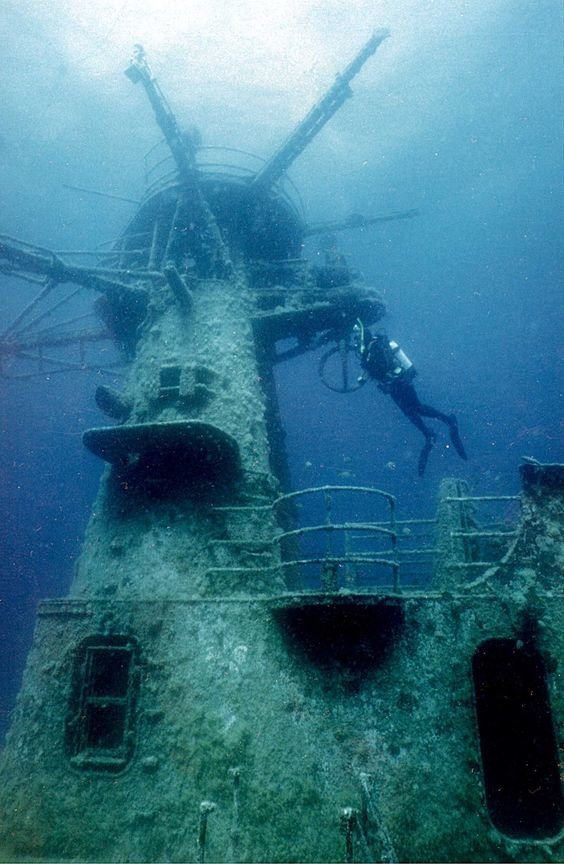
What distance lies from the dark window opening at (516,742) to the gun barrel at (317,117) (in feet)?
40.5

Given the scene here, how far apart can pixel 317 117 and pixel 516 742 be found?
14.0 m

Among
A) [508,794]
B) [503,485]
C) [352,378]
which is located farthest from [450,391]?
[508,794]

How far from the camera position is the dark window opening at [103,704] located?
6.73 m

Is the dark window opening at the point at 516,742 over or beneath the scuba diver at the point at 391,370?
beneath

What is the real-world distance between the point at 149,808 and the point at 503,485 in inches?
2432

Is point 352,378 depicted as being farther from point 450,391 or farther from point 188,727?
point 188,727

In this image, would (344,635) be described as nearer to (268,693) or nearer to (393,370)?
(268,693)

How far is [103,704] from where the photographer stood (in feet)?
23.2

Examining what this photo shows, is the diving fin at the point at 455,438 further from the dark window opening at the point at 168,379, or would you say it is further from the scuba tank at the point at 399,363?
the dark window opening at the point at 168,379

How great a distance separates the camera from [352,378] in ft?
244

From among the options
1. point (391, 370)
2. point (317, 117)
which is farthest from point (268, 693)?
point (317, 117)

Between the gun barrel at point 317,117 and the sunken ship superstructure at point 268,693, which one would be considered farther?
the gun barrel at point 317,117

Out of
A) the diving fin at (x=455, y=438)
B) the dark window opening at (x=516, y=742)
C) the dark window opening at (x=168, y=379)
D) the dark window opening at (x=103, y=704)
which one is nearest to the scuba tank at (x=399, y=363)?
the diving fin at (x=455, y=438)

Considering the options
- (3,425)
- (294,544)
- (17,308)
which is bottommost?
(294,544)
